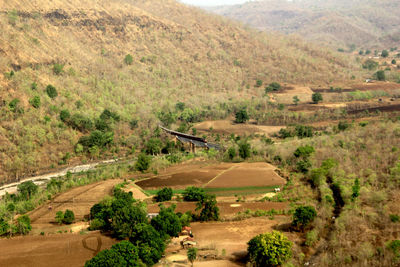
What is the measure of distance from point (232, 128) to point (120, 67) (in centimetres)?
4001

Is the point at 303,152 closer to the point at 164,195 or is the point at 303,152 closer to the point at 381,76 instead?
the point at 164,195

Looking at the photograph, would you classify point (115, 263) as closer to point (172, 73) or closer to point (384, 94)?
point (172, 73)

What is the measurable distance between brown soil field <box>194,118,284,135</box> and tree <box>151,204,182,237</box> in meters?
46.6

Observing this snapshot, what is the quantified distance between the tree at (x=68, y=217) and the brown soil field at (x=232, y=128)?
1781 inches

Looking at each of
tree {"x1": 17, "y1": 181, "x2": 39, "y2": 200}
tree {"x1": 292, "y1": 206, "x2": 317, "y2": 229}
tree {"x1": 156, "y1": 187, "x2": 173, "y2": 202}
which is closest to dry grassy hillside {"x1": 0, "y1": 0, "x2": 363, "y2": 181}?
tree {"x1": 17, "y1": 181, "x2": 39, "y2": 200}

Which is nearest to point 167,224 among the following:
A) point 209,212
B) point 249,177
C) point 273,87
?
point 209,212

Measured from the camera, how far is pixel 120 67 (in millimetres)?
106875

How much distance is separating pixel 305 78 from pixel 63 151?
8166cm

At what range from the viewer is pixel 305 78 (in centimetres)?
12181

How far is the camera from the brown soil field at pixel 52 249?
3231 cm

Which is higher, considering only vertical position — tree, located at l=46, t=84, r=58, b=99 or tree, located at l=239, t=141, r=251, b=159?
tree, located at l=46, t=84, r=58, b=99

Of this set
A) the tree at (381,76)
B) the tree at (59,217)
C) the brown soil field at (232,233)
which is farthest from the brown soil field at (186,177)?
the tree at (381,76)

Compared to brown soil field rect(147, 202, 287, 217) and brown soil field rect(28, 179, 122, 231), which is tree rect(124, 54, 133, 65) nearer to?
brown soil field rect(28, 179, 122, 231)

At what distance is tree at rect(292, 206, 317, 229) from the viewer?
118 feet
